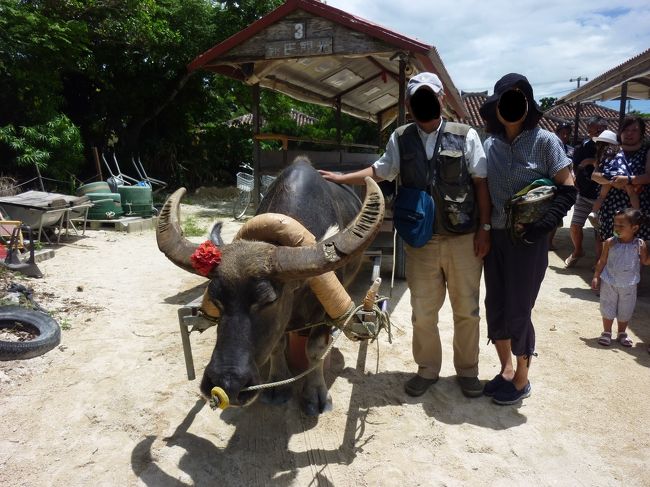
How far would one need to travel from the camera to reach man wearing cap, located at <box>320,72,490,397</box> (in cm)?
325

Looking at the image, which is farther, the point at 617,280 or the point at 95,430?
the point at 617,280

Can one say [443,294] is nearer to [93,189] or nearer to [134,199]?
[134,199]

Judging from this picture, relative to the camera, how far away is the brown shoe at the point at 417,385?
3.55m

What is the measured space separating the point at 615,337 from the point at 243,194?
33.1 ft

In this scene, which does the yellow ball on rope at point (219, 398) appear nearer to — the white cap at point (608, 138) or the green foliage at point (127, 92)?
the white cap at point (608, 138)

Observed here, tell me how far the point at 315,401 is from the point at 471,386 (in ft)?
3.89

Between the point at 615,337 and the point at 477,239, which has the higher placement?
the point at 477,239

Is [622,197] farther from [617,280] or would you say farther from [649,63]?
[649,63]

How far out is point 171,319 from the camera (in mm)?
5000

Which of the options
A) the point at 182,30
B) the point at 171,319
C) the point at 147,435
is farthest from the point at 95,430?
the point at 182,30

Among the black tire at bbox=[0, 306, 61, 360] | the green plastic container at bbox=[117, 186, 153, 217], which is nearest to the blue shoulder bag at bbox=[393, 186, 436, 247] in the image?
the black tire at bbox=[0, 306, 61, 360]

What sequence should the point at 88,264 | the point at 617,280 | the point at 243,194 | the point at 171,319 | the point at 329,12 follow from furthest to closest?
the point at 243,194
the point at 88,264
the point at 329,12
the point at 171,319
the point at 617,280

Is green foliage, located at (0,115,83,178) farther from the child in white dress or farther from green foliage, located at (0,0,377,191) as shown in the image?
the child in white dress

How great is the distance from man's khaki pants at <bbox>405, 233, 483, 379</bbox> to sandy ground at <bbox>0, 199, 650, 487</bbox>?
253 millimetres
